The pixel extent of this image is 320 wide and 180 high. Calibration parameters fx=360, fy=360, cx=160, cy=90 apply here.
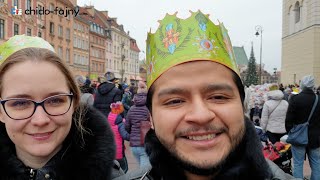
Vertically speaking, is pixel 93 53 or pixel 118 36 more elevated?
pixel 118 36

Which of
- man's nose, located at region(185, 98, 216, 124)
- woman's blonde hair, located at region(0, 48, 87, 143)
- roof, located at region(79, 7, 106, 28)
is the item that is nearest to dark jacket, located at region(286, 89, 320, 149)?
woman's blonde hair, located at region(0, 48, 87, 143)

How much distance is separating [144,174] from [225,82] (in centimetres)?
68

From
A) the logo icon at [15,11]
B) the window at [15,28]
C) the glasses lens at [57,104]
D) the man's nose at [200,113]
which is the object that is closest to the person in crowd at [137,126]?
the glasses lens at [57,104]

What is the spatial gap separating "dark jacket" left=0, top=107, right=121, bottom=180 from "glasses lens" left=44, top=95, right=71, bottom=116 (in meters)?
0.21

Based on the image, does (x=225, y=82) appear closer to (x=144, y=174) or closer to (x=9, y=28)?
(x=144, y=174)

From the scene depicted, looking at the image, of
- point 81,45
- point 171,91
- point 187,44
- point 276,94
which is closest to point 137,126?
point 276,94

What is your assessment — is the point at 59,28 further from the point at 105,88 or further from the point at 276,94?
the point at 276,94

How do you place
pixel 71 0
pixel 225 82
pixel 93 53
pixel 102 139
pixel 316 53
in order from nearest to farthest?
pixel 225 82, pixel 102 139, pixel 316 53, pixel 71 0, pixel 93 53

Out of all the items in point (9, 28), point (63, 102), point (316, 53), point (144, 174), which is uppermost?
point (9, 28)

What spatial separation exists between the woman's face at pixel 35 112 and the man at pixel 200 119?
558 millimetres

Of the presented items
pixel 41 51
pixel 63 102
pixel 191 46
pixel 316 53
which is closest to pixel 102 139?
pixel 63 102

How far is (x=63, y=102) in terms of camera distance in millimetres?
2127

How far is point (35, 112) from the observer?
201 centimetres

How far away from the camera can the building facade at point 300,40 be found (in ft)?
102
